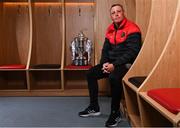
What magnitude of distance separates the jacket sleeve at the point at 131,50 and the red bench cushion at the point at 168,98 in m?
0.93

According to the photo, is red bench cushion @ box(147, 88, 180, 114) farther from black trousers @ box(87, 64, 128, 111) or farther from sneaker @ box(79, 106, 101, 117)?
sneaker @ box(79, 106, 101, 117)

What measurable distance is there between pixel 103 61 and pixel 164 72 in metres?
1.14

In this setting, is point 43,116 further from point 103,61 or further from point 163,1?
point 163,1

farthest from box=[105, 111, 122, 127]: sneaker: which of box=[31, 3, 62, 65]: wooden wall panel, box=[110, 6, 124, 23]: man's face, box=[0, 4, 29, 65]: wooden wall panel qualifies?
box=[0, 4, 29, 65]: wooden wall panel

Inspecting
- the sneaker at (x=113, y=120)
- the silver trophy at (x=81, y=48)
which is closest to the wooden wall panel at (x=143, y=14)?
the sneaker at (x=113, y=120)

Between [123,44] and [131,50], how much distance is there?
5.3 inches

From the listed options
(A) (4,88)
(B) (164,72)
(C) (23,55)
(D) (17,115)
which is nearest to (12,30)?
(C) (23,55)

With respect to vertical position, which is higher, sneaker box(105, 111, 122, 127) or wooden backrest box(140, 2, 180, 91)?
wooden backrest box(140, 2, 180, 91)

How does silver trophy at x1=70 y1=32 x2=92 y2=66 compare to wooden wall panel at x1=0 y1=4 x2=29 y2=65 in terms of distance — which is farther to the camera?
wooden wall panel at x1=0 y1=4 x2=29 y2=65

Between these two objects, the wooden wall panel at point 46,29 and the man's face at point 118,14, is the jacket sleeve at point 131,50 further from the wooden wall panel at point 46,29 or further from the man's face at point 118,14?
the wooden wall panel at point 46,29

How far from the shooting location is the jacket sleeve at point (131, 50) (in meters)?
2.67

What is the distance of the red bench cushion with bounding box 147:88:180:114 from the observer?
138 centimetres

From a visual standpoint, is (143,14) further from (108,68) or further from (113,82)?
(113,82)

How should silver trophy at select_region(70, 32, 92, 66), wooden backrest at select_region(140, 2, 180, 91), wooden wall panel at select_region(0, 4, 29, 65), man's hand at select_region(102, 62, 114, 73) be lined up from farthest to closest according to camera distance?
wooden wall panel at select_region(0, 4, 29, 65)
silver trophy at select_region(70, 32, 92, 66)
man's hand at select_region(102, 62, 114, 73)
wooden backrest at select_region(140, 2, 180, 91)
